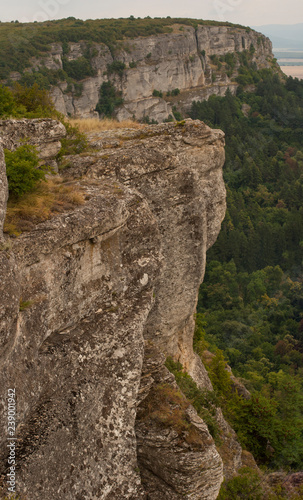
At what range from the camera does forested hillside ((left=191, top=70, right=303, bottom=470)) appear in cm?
2141

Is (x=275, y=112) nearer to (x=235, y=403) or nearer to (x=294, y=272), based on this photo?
(x=294, y=272)

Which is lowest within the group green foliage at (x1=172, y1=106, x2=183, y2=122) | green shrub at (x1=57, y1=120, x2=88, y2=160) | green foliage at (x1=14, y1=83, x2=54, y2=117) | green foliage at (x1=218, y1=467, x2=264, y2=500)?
green foliage at (x1=218, y1=467, x2=264, y2=500)

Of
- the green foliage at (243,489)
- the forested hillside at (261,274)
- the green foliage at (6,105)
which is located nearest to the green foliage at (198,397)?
the green foliage at (243,489)

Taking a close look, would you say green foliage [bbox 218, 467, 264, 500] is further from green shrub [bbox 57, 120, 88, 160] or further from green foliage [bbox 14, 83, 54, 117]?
green foliage [bbox 14, 83, 54, 117]

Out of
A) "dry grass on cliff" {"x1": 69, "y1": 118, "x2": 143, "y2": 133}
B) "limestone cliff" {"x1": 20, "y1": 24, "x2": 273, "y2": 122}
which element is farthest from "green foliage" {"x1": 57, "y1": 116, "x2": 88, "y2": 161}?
"limestone cliff" {"x1": 20, "y1": 24, "x2": 273, "y2": 122}

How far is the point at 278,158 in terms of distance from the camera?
88.8 meters

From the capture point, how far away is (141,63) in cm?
10206

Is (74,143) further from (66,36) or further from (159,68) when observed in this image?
(159,68)

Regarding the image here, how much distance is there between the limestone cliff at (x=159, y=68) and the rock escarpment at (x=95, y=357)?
71.3 metres

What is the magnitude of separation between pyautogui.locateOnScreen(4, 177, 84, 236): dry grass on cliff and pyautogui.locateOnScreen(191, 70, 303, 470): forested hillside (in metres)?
13.7

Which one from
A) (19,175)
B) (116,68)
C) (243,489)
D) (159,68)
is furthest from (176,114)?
(19,175)

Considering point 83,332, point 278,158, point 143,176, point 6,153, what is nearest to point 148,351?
point 83,332

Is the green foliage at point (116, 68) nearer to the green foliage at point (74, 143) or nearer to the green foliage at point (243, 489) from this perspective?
the green foliage at point (74, 143)

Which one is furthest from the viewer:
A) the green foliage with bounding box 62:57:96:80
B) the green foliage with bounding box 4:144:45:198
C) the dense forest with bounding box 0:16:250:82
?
the green foliage with bounding box 62:57:96:80
